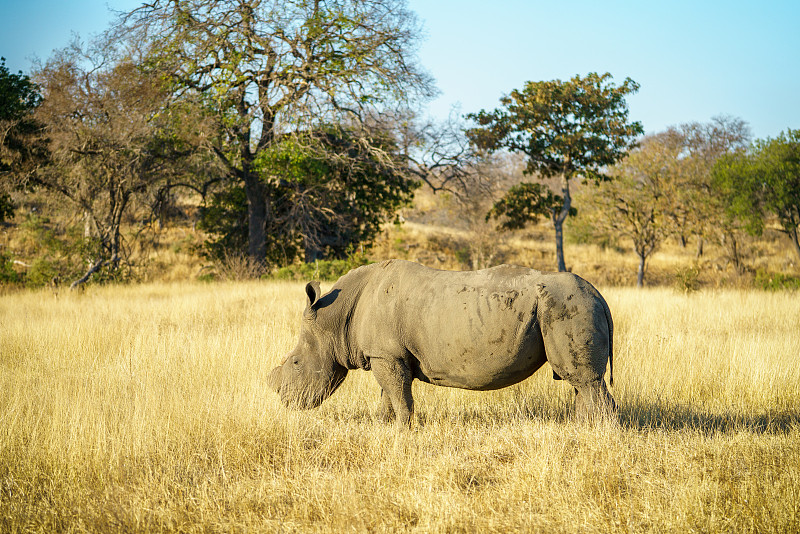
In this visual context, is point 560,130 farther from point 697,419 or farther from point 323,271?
point 697,419

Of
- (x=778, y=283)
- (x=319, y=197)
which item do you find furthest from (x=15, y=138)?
(x=778, y=283)

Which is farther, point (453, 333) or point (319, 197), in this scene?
point (319, 197)

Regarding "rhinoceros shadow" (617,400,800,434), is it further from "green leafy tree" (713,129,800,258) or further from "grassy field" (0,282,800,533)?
"green leafy tree" (713,129,800,258)

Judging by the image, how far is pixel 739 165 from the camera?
2527 cm

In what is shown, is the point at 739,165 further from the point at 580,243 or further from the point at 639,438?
the point at 639,438

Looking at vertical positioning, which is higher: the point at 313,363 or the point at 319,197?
the point at 319,197

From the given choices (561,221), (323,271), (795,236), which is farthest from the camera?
(561,221)

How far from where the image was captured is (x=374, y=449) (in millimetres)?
4801

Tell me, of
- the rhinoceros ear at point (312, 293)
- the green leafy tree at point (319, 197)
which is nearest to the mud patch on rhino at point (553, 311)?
the rhinoceros ear at point (312, 293)

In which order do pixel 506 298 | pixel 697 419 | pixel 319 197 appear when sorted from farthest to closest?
pixel 319 197 < pixel 697 419 < pixel 506 298

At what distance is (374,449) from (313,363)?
119 cm

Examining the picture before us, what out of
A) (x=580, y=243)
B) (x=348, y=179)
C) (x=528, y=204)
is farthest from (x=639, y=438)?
(x=580, y=243)

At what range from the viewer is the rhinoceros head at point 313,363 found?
18.4 feet

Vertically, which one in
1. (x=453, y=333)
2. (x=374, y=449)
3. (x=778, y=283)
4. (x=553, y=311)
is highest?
(x=553, y=311)
